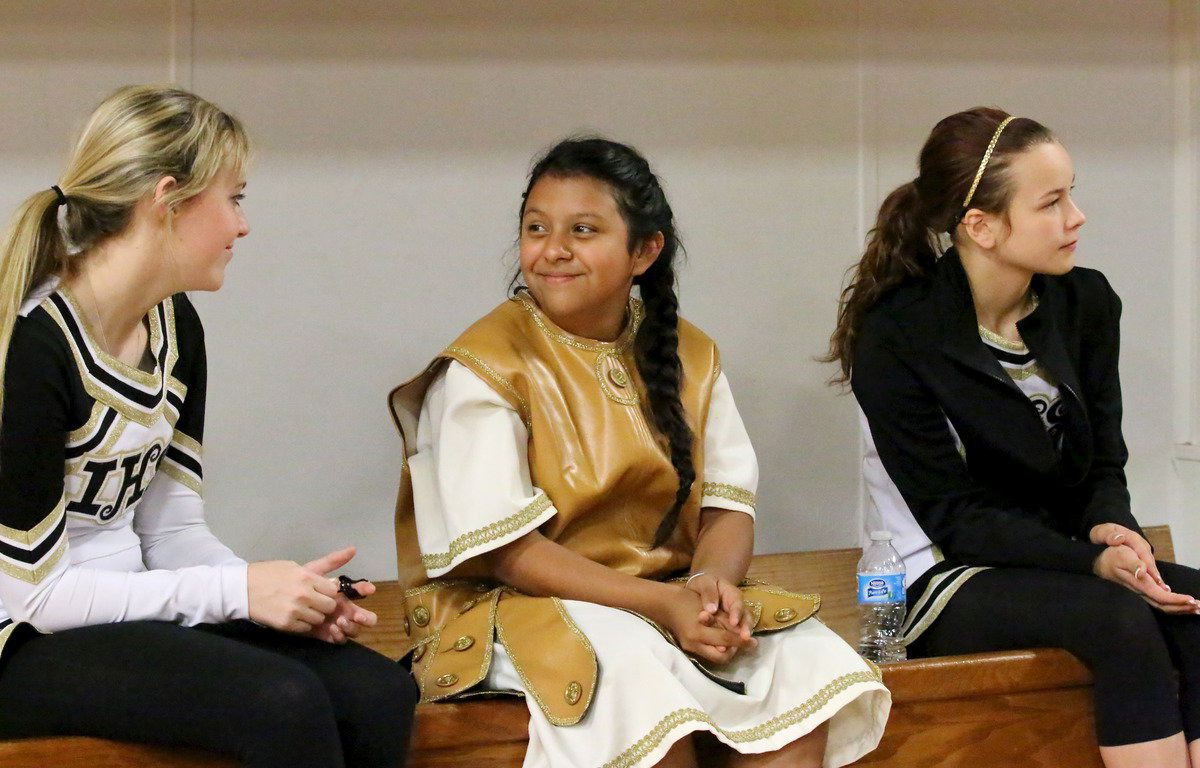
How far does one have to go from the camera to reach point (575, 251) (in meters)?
2.16

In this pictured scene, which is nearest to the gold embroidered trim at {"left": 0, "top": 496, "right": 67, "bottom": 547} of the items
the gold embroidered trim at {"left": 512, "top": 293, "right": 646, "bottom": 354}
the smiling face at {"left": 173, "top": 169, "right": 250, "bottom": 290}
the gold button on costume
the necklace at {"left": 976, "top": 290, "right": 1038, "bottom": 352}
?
the smiling face at {"left": 173, "top": 169, "right": 250, "bottom": 290}

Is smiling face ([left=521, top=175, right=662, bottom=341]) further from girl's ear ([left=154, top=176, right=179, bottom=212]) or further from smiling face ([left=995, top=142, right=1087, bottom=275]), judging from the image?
smiling face ([left=995, top=142, right=1087, bottom=275])

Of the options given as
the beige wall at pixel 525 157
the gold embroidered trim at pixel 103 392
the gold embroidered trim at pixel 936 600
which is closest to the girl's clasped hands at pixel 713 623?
the gold embroidered trim at pixel 936 600

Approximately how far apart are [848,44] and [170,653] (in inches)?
84.9

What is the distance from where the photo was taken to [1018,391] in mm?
2383

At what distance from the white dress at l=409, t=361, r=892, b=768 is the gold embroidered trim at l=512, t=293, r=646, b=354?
177 mm

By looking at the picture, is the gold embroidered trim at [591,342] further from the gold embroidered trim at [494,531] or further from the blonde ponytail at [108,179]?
the blonde ponytail at [108,179]

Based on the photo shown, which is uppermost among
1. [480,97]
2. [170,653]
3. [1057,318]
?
[480,97]

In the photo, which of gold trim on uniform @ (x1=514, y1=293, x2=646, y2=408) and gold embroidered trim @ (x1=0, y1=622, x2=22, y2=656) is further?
gold trim on uniform @ (x1=514, y1=293, x2=646, y2=408)

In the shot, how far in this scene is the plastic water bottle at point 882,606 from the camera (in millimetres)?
2418

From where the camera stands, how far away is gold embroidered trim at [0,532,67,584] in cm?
167

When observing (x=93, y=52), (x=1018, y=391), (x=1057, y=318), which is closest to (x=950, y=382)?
(x=1018, y=391)

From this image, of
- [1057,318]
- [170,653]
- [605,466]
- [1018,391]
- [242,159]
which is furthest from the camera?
[1057,318]

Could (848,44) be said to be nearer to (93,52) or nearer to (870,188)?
(870,188)
